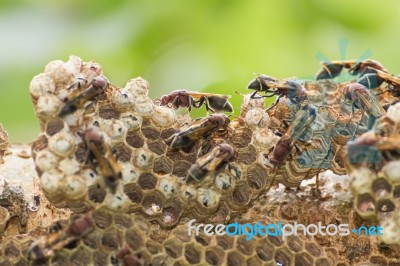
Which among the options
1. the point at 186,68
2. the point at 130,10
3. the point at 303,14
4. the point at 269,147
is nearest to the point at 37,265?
the point at 269,147

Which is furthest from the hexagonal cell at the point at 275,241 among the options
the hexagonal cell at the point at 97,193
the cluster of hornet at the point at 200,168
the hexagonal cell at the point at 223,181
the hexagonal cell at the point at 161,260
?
the hexagonal cell at the point at 97,193

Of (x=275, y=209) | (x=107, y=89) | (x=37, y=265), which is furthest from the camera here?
(x=275, y=209)

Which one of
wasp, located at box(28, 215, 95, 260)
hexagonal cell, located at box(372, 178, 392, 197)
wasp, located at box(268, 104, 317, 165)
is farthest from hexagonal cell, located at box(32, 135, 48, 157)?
hexagonal cell, located at box(372, 178, 392, 197)

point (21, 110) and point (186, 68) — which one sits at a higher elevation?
point (21, 110)

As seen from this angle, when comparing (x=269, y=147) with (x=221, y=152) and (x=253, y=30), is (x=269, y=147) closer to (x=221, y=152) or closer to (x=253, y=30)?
(x=221, y=152)

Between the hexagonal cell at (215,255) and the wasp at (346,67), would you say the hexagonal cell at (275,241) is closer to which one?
the hexagonal cell at (215,255)

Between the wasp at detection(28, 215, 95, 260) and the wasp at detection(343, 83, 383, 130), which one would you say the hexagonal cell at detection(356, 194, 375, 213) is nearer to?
the wasp at detection(343, 83, 383, 130)
